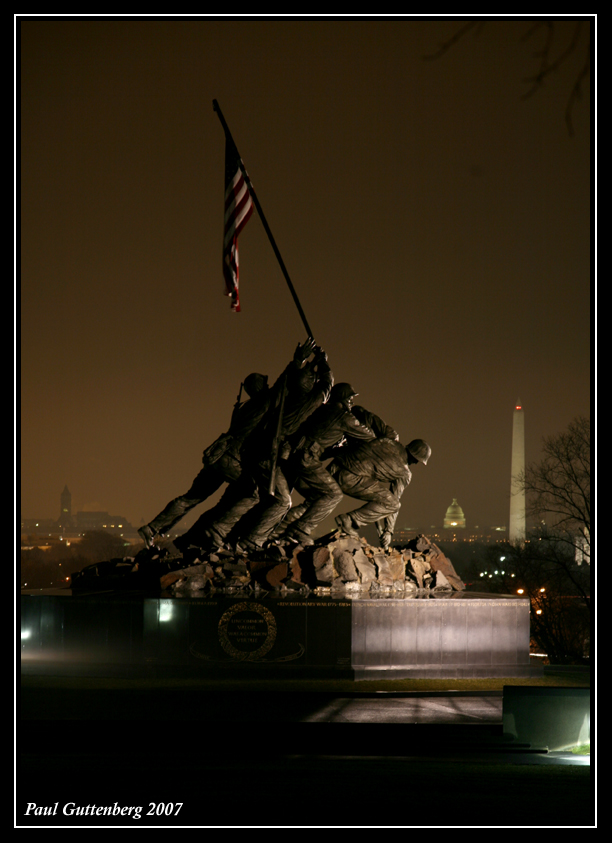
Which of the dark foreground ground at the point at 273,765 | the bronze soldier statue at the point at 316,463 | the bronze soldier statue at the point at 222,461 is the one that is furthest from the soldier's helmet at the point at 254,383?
the dark foreground ground at the point at 273,765

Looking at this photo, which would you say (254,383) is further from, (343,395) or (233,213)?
(233,213)

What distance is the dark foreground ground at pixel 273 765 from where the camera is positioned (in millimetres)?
7484

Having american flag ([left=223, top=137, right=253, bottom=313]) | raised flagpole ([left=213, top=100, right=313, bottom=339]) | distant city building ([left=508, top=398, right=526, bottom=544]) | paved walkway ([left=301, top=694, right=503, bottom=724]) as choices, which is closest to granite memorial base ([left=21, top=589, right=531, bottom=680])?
paved walkway ([left=301, top=694, right=503, bottom=724])

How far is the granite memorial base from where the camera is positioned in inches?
559

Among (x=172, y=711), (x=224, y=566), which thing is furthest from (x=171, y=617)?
(x=172, y=711)

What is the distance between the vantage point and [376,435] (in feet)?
56.8

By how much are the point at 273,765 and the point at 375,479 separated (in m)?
8.22

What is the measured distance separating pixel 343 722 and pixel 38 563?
5589 centimetres

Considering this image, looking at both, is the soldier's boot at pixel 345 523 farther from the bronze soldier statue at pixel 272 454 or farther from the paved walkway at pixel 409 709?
the paved walkway at pixel 409 709

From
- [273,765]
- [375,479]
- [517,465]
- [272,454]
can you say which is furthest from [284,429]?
[517,465]

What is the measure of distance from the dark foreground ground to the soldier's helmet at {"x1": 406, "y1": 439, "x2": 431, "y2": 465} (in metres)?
5.13

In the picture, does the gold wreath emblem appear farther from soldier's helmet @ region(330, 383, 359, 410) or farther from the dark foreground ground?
soldier's helmet @ region(330, 383, 359, 410)

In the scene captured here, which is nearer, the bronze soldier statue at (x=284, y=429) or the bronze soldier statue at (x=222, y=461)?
the bronze soldier statue at (x=284, y=429)

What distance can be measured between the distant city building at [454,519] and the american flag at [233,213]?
9010cm
